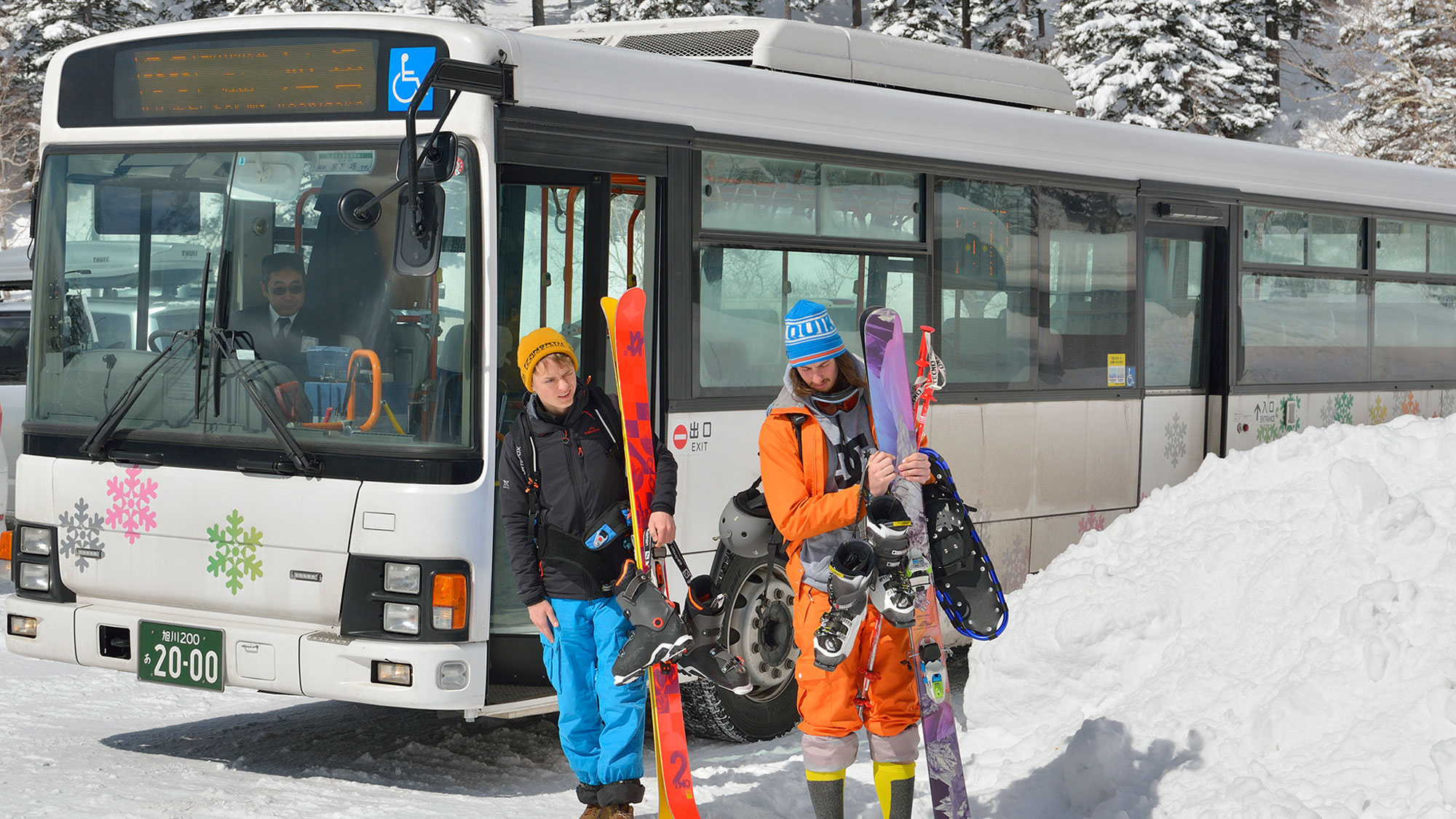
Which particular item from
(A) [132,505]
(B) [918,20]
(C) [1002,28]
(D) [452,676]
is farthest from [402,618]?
(C) [1002,28]

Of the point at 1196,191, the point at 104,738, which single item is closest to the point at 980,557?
the point at 104,738

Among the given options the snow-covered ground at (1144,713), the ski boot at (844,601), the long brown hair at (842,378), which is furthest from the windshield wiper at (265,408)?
the ski boot at (844,601)

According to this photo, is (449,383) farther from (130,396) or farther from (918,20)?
(918,20)

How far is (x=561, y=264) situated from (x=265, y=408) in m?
1.45

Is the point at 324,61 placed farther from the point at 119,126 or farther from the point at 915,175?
the point at 915,175

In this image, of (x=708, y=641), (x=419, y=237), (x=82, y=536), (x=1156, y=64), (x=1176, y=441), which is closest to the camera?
(x=708, y=641)

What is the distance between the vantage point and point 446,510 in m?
5.85

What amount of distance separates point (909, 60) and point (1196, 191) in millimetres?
2366

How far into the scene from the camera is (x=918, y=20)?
46.5m

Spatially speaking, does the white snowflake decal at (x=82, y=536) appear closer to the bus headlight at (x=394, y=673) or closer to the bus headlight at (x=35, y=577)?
the bus headlight at (x=35, y=577)

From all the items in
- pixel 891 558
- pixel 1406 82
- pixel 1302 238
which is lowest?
pixel 891 558

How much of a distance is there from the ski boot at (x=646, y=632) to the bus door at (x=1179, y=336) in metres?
4.93

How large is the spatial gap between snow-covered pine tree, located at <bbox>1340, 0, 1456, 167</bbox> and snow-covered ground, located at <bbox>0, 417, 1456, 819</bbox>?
2259 cm

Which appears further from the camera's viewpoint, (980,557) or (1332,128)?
(1332,128)
